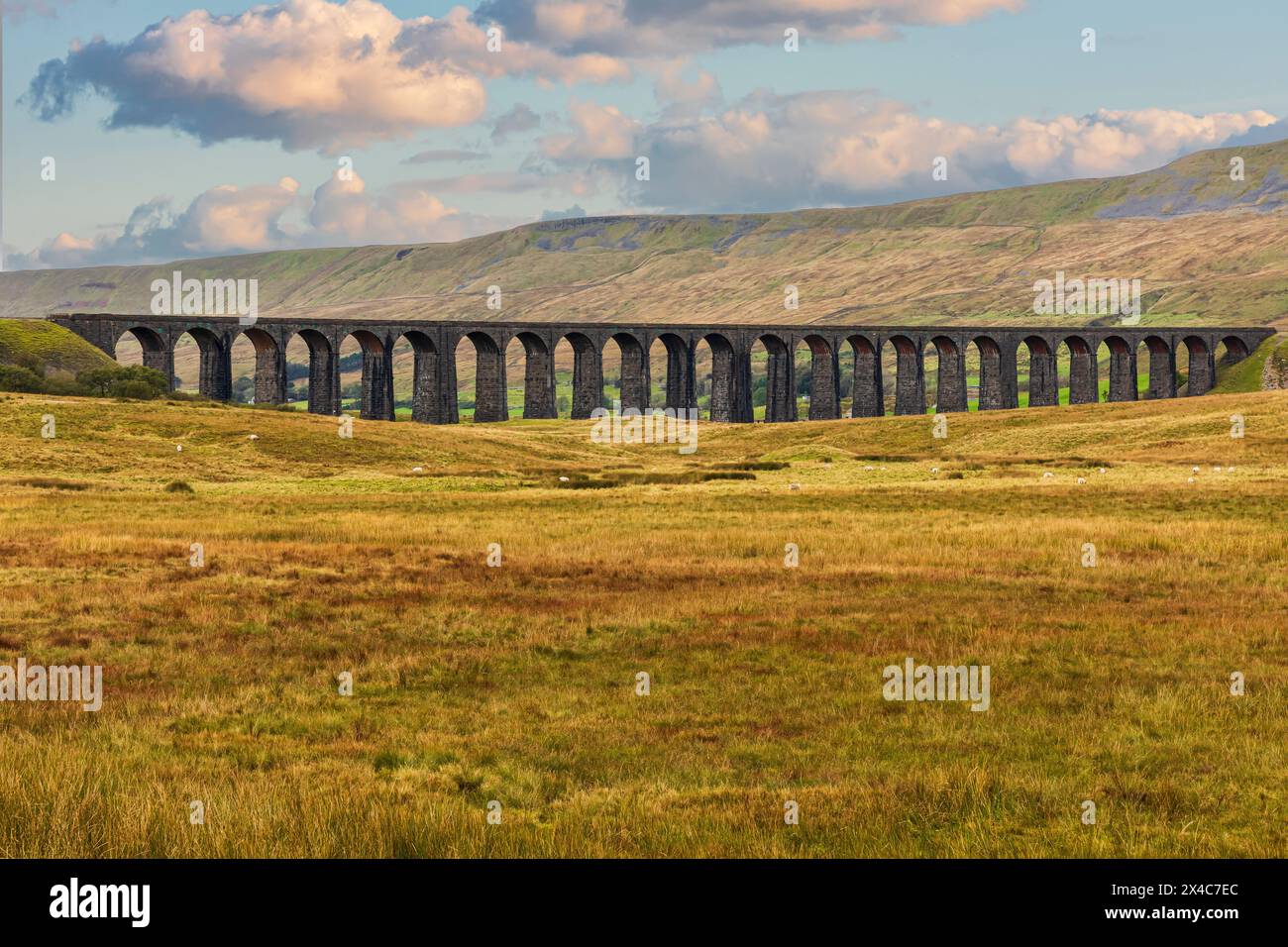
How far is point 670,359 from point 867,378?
81.9ft

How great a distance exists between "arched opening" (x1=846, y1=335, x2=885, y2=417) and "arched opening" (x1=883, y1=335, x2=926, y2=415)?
7.55ft

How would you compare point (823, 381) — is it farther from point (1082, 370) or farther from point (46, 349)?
point (46, 349)

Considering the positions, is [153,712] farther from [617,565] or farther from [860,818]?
[617,565]

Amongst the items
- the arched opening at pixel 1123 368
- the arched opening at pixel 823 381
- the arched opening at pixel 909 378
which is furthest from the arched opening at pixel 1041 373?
the arched opening at pixel 823 381

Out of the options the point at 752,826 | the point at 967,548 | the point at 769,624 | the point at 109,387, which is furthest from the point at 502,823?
the point at 109,387

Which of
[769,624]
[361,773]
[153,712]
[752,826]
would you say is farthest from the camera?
[769,624]

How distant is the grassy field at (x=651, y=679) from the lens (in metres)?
11.3

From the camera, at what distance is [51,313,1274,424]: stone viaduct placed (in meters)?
122

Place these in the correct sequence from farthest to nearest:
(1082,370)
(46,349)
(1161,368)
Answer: (1161,368)
(1082,370)
(46,349)

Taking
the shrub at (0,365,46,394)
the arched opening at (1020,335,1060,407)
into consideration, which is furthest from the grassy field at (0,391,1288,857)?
the arched opening at (1020,335,1060,407)

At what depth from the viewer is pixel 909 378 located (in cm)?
16238

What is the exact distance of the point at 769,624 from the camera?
74.5 ft

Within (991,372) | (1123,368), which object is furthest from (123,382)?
(1123,368)

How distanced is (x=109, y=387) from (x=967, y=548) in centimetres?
8360
